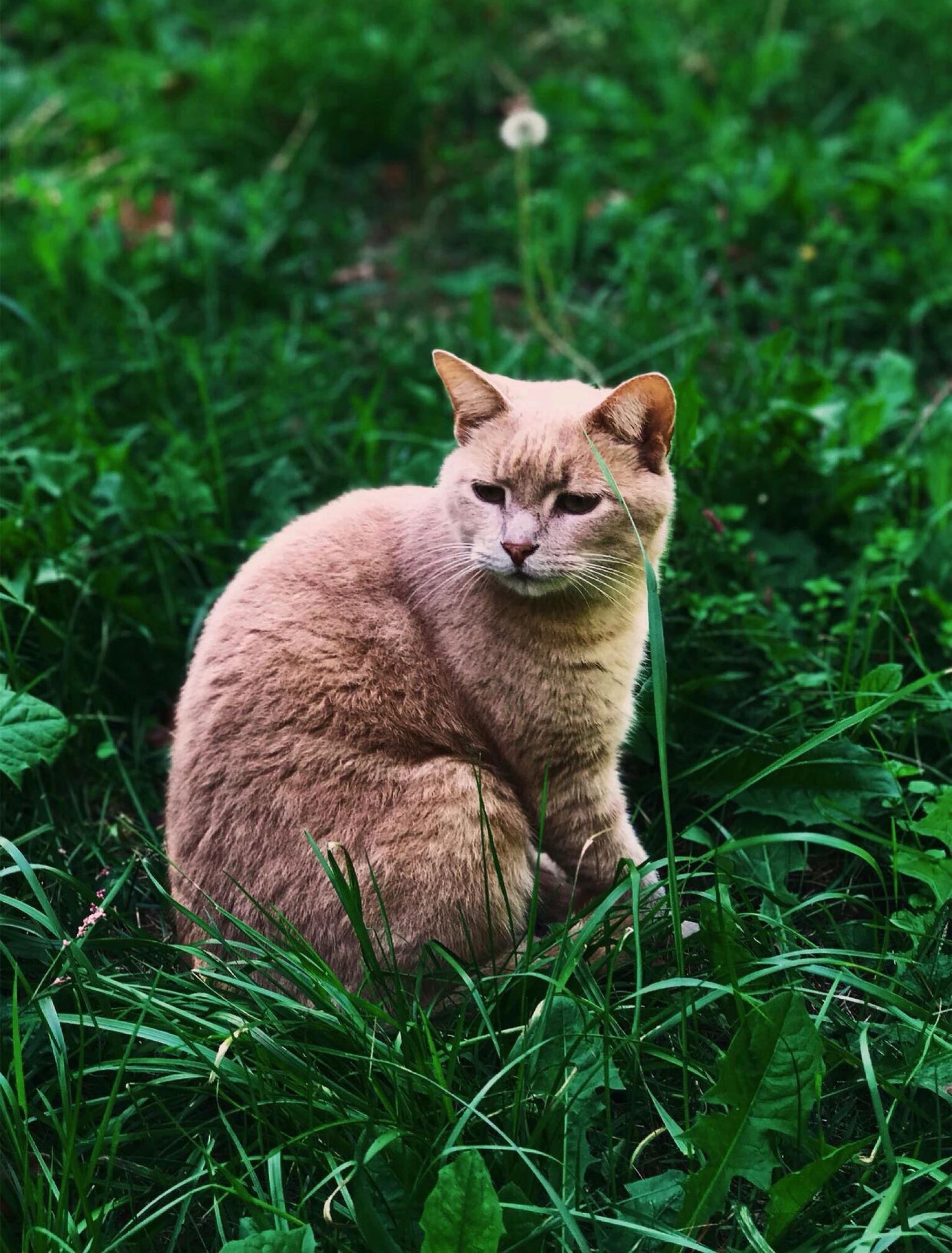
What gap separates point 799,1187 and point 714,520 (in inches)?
64.1

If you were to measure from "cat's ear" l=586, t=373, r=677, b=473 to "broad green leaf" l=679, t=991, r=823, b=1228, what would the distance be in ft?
3.51

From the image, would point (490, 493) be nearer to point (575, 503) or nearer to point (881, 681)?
point (575, 503)

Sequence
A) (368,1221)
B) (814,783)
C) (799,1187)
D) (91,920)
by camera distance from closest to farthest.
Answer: (368,1221), (799,1187), (91,920), (814,783)

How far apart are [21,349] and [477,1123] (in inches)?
117

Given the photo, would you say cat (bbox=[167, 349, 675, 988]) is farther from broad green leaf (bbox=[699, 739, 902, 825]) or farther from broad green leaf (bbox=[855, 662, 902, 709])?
broad green leaf (bbox=[855, 662, 902, 709])

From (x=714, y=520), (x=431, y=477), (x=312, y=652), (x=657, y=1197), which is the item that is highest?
(x=431, y=477)

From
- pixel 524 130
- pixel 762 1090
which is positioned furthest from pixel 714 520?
pixel 524 130

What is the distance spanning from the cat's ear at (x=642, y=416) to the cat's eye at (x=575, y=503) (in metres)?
0.13

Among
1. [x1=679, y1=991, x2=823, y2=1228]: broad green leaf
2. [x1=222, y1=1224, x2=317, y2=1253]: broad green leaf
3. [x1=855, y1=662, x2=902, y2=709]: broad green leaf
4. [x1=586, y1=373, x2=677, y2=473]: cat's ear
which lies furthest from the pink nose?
[x1=222, y1=1224, x2=317, y2=1253]: broad green leaf

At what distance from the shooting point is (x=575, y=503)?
7.87 feet

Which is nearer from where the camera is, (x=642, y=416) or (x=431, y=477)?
(x=642, y=416)

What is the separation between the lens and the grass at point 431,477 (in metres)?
1.93

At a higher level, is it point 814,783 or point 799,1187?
point 814,783

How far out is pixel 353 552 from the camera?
2525 millimetres
